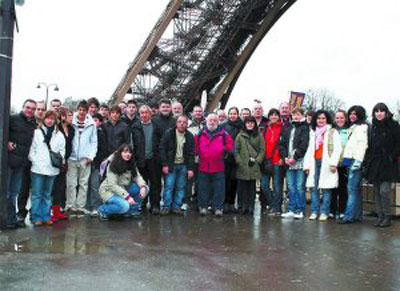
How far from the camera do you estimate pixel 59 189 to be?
697cm

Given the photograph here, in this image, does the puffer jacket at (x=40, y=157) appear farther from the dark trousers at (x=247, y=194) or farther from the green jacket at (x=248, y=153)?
the dark trousers at (x=247, y=194)

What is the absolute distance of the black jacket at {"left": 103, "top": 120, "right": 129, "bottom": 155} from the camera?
7.63 metres

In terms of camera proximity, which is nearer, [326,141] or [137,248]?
[137,248]

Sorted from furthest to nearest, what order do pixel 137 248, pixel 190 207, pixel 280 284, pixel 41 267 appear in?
pixel 190 207 → pixel 137 248 → pixel 41 267 → pixel 280 284

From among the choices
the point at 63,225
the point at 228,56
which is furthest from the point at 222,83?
the point at 63,225

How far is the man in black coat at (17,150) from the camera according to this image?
240 inches

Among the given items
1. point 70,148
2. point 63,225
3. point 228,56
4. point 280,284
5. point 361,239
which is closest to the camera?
point 280,284

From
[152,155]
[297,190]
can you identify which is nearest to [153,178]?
[152,155]

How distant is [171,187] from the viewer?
7.79 metres

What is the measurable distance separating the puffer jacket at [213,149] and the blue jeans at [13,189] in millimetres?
2781

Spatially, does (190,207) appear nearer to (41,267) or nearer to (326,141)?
(326,141)

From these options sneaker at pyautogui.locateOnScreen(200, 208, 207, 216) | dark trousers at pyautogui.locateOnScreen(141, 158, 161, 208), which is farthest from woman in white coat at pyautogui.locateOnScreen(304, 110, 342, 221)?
dark trousers at pyautogui.locateOnScreen(141, 158, 161, 208)

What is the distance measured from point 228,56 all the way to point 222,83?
1490 millimetres

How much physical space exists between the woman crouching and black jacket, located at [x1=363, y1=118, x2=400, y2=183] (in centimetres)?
316
